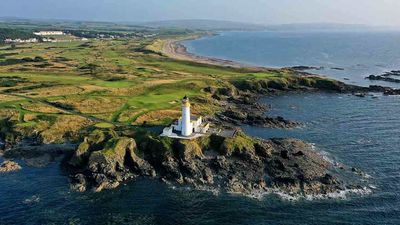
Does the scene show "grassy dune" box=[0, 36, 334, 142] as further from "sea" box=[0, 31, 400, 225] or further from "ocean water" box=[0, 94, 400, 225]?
"ocean water" box=[0, 94, 400, 225]

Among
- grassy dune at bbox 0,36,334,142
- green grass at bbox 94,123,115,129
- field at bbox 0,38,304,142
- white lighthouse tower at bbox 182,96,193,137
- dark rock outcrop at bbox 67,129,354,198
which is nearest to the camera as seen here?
dark rock outcrop at bbox 67,129,354,198

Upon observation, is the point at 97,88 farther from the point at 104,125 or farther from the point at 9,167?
the point at 9,167

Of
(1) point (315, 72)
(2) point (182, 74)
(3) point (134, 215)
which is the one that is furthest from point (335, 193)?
(1) point (315, 72)

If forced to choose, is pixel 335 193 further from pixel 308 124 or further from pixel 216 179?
pixel 308 124

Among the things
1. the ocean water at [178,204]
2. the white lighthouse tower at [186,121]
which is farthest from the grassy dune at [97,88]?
the ocean water at [178,204]

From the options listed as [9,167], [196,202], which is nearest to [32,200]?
[9,167]

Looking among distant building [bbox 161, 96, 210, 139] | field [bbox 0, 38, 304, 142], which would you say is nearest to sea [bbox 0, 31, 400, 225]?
distant building [bbox 161, 96, 210, 139]

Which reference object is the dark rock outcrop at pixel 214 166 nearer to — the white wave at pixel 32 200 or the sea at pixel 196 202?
the sea at pixel 196 202

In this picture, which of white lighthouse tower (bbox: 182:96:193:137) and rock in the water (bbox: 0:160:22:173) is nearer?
rock in the water (bbox: 0:160:22:173)
